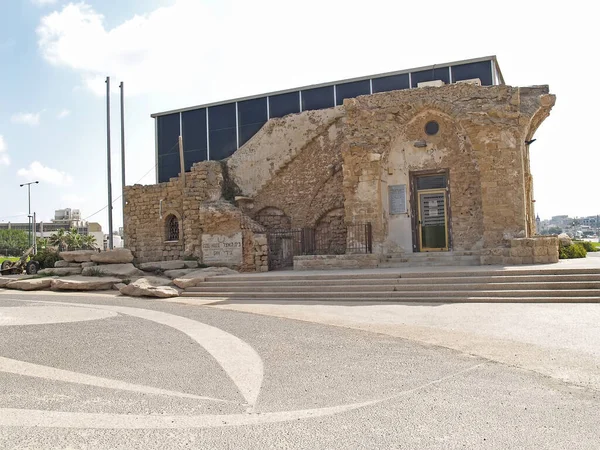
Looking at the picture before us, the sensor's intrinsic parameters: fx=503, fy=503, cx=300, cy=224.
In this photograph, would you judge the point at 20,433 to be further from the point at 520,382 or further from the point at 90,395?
the point at 520,382

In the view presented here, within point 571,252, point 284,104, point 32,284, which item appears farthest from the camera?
point 284,104

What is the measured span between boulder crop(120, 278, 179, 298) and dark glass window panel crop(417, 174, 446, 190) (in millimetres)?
9197

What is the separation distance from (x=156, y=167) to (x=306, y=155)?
13.5 metres

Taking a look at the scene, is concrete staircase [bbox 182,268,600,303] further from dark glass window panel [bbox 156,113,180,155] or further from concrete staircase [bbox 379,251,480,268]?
dark glass window panel [bbox 156,113,180,155]

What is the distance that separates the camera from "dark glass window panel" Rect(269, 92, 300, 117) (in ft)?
91.7

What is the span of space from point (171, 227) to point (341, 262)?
9.21 m

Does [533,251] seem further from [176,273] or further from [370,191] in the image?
[176,273]

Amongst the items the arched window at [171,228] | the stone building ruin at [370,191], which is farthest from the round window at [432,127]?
the arched window at [171,228]

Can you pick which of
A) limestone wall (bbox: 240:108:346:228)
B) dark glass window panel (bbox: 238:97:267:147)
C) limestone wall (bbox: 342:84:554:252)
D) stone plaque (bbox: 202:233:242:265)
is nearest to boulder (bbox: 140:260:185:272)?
stone plaque (bbox: 202:233:242:265)

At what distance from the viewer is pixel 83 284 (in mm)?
15438

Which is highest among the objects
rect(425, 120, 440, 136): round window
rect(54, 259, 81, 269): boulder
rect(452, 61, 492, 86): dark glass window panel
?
rect(452, 61, 492, 86): dark glass window panel

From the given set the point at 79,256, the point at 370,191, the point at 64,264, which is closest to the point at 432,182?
the point at 370,191

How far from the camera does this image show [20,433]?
3.77 meters

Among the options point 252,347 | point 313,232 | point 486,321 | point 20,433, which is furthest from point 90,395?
point 313,232
